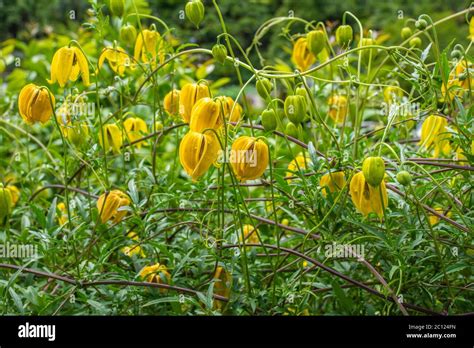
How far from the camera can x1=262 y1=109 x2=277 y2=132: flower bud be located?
41.5 inches

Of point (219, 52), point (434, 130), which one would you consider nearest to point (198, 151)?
point (219, 52)

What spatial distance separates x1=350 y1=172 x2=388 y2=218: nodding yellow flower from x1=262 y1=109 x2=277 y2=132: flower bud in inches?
5.4

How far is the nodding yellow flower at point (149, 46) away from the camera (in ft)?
4.21

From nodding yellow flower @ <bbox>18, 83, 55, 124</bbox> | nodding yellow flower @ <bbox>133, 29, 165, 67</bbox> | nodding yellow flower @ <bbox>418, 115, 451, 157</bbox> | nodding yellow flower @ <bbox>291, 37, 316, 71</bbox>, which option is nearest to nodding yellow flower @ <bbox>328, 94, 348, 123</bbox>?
A: nodding yellow flower @ <bbox>291, 37, 316, 71</bbox>

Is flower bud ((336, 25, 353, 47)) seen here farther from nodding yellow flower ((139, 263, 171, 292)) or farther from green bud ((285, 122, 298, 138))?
nodding yellow flower ((139, 263, 171, 292))

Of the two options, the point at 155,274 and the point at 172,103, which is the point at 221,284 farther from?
the point at 172,103

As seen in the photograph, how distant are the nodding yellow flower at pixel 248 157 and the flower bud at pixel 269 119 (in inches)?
1.7

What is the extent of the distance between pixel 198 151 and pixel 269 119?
0.41 feet

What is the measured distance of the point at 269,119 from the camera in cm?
106

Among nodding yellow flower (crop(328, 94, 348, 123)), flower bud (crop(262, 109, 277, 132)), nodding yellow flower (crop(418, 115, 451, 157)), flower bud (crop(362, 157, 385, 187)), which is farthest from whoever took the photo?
nodding yellow flower (crop(328, 94, 348, 123))
